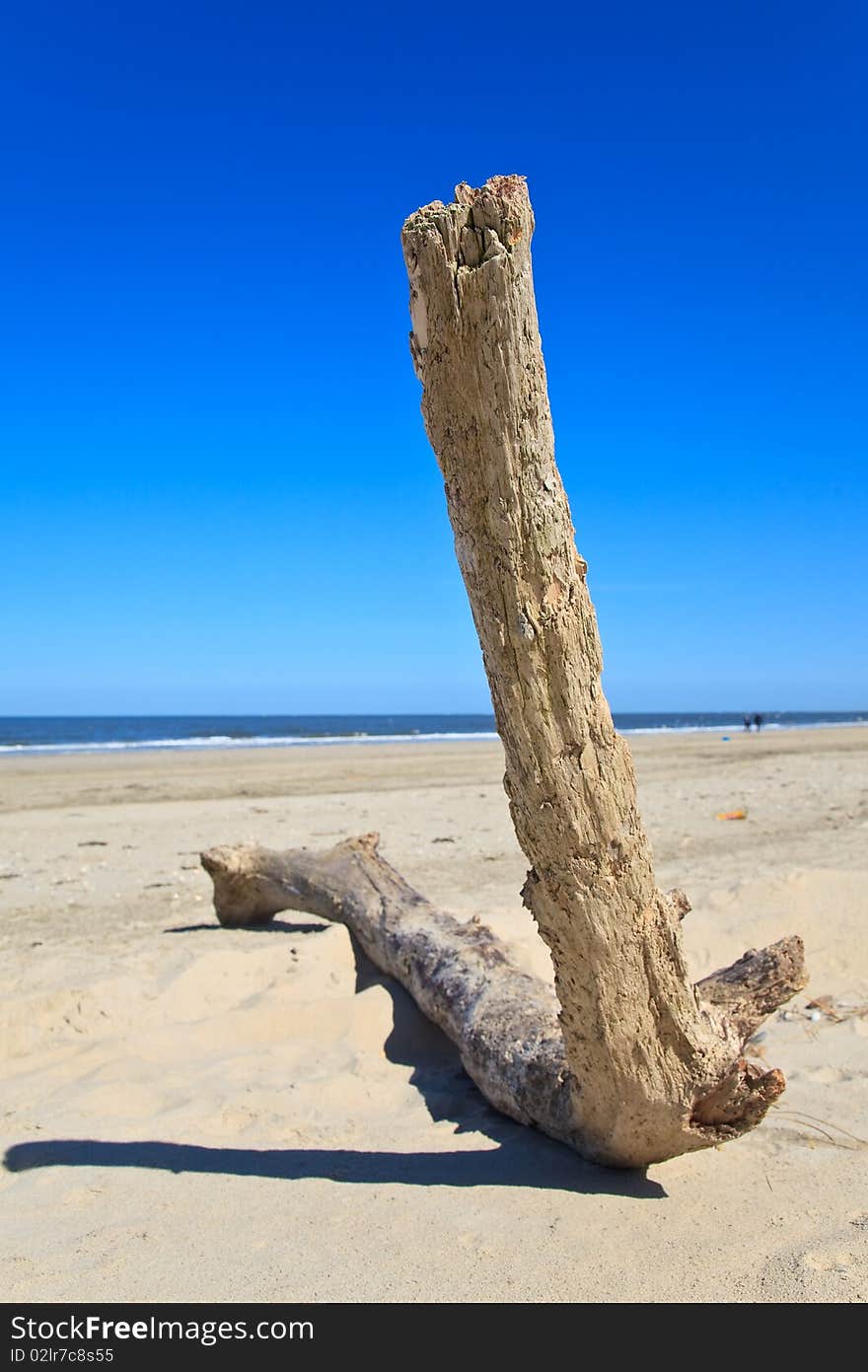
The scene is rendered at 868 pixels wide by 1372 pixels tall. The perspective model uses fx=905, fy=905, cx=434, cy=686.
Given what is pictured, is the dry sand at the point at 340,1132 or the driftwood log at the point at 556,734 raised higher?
the driftwood log at the point at 556,734

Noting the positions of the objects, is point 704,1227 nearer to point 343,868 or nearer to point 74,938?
point 343,868

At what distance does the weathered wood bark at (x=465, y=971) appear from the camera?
338 cm

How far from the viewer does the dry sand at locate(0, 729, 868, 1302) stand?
253 cm

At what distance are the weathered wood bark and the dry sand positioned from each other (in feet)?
0.58

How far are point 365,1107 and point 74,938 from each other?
3.40m

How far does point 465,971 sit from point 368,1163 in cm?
127

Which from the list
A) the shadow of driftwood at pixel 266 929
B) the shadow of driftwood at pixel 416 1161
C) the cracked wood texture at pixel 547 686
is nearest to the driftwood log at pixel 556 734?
the cracked wood texture at pixel 547 686

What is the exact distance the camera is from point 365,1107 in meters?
4.04

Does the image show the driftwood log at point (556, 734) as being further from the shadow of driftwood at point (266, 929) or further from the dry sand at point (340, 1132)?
the shadow of driftwood at point (266, 929)

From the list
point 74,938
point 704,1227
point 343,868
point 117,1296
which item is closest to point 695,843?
point 343,868

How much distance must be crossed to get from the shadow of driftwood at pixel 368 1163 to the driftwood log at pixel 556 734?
96 mm

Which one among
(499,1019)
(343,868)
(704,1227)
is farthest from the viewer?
(343,868)

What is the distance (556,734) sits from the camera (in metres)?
2.54

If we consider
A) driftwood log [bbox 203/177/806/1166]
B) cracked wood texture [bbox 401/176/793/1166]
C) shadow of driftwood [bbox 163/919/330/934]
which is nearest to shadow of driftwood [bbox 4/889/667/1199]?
driftwood log [bbox 203/177/806/1166]
